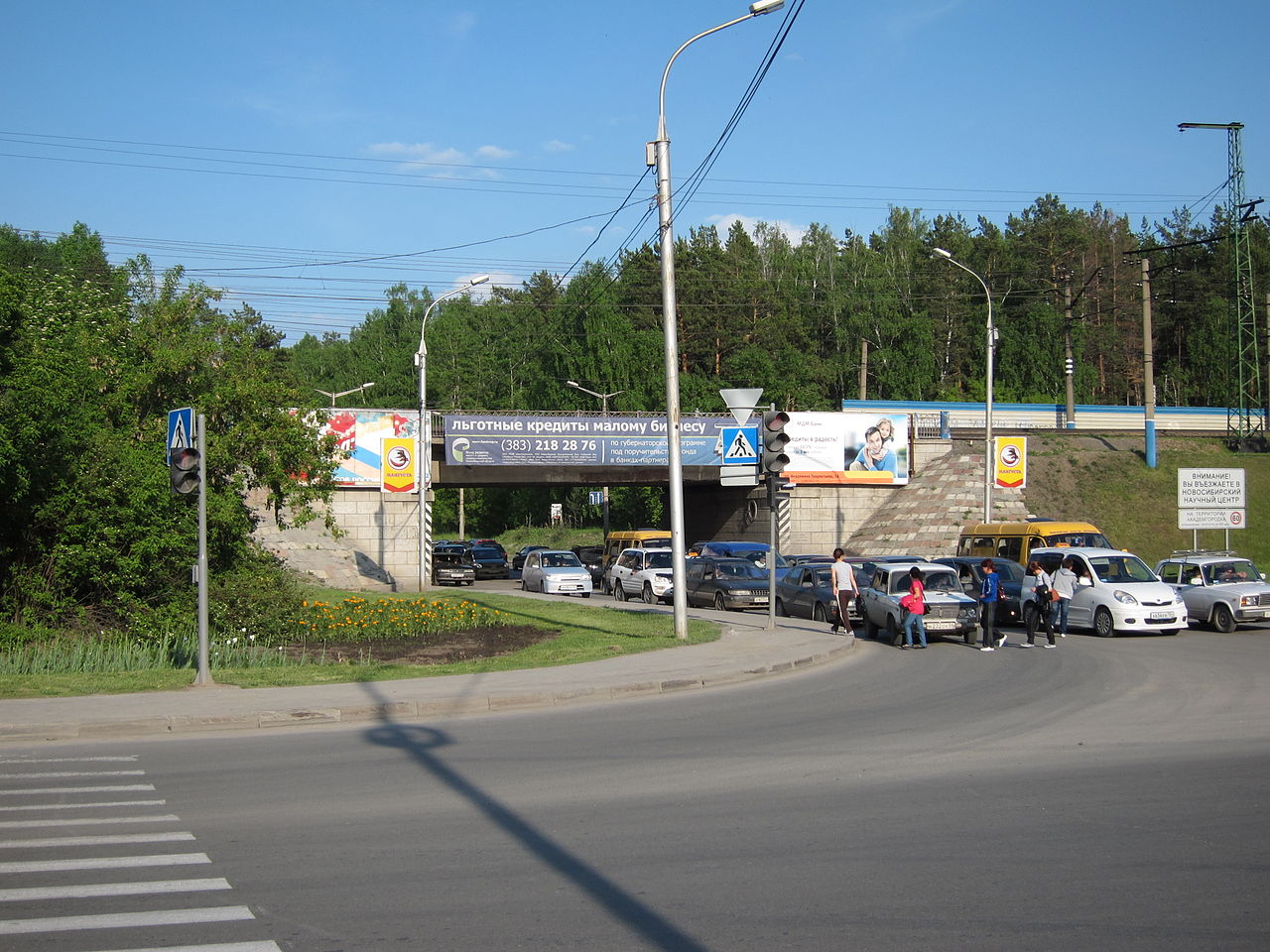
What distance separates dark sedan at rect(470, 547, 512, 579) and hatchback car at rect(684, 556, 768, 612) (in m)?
24.8

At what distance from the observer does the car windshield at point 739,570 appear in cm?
3194

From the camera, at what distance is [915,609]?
21.3m

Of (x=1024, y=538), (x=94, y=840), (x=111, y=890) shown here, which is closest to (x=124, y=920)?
(x=111, y=890)

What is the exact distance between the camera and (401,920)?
588cm

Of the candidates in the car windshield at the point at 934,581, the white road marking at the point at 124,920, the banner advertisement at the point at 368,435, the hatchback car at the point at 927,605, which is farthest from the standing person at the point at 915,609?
the banner advertisement at the point at 368,435

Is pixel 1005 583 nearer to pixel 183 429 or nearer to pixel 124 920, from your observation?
pixel 183 429

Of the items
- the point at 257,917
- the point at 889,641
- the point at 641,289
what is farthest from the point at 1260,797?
the point at 641,289

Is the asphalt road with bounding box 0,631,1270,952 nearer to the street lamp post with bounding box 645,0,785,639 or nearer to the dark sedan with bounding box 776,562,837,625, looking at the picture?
the street lamp post with bounding box 645,0,785,639

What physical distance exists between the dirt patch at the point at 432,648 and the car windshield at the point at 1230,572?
14050mm

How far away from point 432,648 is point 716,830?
13325 millimetres

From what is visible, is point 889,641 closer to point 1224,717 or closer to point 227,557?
point 1224,717

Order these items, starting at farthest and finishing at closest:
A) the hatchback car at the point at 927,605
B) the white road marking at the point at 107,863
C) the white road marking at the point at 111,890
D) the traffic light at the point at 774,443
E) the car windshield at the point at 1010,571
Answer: the car windshield at the point at 1010,571
the hatchback car at the point at 927,605
the traffic light at the point at 774,443
the white road marking at the point at 107,863
the white road marking at the point at 111,890

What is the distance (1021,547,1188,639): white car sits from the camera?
22.7 metres

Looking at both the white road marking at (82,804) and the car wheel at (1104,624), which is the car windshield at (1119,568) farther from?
the white road marking at (82,804)
